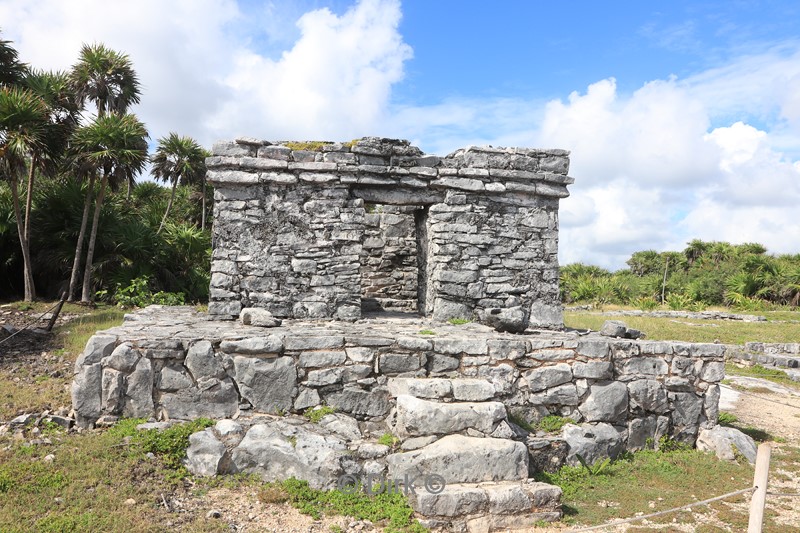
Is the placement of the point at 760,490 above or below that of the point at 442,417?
below

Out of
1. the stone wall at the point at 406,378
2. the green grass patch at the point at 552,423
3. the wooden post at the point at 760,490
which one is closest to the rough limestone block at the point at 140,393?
the stone wall at the point at 406,378

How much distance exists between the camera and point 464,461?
5191 millimetres

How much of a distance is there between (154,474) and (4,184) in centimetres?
1650

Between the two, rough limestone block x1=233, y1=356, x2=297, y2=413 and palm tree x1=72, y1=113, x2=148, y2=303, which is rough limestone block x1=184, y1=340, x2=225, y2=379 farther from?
palm tree x1=72, y1=113, x2=148, y2=303

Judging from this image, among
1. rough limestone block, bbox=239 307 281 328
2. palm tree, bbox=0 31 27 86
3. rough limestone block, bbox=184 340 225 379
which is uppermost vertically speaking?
palm tree, bbox=0 31 27 86

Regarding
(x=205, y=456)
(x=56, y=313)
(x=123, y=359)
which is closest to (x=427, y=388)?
(x=205, y=456)

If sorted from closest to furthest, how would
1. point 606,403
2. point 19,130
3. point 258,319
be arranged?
1. point 606,403
2. point 258,319
3. point 19,130

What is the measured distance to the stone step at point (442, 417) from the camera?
5504 mm

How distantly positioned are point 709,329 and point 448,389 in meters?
14.0

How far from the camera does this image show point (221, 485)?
5.21m

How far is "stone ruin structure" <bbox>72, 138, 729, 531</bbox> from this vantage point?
5387mm

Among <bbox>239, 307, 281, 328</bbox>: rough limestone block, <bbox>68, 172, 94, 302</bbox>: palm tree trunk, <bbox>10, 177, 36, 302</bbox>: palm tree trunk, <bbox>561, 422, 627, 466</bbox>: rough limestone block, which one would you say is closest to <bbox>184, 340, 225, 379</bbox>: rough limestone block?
<bbox>239, 307, 281, 328</bbox>: rough limestone block

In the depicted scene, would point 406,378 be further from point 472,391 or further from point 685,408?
point 685,408

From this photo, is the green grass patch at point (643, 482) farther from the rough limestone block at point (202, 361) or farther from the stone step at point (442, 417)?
the rough limestone block at point (202, 361)
